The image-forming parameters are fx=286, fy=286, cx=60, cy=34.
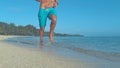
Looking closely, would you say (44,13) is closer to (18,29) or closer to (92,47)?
(92,47)

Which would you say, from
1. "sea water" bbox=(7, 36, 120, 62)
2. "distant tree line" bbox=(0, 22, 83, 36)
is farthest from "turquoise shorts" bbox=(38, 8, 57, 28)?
"distant tree line" bbox=(0, 22, 83, 36)

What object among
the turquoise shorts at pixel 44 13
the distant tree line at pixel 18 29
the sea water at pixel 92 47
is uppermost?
the distant tree line at pixel 18 29

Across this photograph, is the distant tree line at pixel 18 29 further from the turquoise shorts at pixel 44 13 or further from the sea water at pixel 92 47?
the turquoise shorts at pixel 44 13

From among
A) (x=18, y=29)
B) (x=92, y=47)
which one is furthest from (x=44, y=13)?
(x=18, y=29)

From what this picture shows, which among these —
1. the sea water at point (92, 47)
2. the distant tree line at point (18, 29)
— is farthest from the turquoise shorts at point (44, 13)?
the distant tree line at point (18, 29)

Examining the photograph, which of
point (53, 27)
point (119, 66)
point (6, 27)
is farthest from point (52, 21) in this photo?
point (6, 27)

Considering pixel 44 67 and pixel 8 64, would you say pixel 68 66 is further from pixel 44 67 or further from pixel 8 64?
pixel 8 64

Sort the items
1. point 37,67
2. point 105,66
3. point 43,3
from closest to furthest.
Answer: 1. point 37,67
2. point 105,66
3. point 43,3

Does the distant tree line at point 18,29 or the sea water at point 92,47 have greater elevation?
the distant tree line at point 18,29

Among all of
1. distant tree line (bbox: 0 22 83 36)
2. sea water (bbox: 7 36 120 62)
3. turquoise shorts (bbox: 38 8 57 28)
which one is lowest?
sea water (bbox: 7 36 120 62)

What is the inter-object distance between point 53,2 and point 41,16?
1.71 ft

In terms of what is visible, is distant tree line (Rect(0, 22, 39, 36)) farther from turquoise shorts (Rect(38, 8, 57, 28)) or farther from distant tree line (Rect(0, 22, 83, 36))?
turquoise shorts (Rect(38, 8, 57, 28))

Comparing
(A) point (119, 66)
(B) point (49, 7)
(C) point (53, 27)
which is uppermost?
(B) point (49, 7)

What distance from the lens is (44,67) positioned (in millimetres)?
3582
